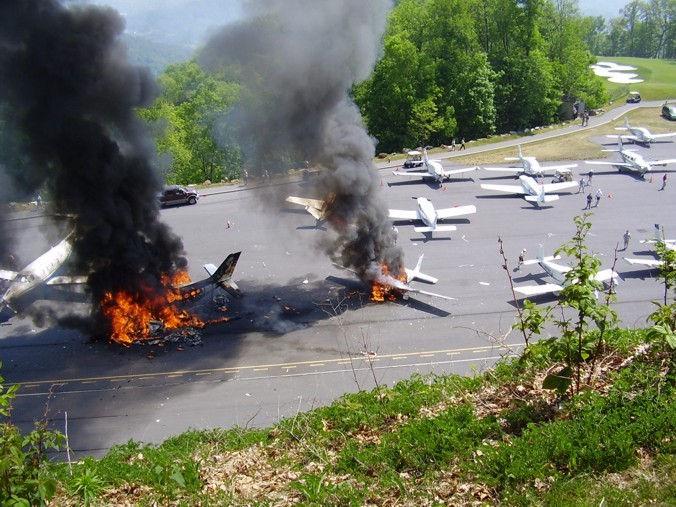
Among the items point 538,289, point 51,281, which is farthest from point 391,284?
point 51,281

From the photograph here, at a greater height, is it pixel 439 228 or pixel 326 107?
pixel 326 107

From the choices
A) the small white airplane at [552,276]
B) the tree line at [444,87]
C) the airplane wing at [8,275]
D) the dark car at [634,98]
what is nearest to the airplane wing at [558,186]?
the small white airplane at [552,276]

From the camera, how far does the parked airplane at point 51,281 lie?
25.2m

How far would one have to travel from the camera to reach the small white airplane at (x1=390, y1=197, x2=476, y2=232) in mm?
34500

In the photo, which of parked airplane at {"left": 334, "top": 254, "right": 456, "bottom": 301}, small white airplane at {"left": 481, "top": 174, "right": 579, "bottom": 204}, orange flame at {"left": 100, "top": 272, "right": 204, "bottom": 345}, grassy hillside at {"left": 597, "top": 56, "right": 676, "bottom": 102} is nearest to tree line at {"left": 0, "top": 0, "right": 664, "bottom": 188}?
grassy hillside at {"left": 597, "top": 56, "right": 676, "bottom": 102}

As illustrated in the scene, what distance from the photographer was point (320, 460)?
9914 mm

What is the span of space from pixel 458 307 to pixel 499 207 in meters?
17.2

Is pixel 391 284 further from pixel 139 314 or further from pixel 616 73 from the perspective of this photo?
pixel 616 73

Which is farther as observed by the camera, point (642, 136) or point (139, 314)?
point (642, 136)

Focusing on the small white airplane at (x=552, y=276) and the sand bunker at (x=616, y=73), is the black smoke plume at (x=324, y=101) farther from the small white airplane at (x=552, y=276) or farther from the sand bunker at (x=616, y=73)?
the sand bunker at (x=616, y=73)

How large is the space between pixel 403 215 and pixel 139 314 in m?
18.8

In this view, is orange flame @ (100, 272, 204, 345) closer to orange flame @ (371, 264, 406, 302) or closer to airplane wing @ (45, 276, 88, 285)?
airplane wing @ (45, 276, 88, 285)

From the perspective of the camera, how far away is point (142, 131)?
87.3 feet

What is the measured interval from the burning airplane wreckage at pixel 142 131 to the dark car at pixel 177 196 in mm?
13775
